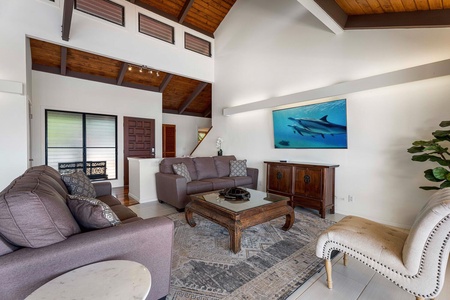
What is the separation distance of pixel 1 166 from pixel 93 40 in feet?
9.31

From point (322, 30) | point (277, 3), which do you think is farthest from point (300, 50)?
point (277, 3)

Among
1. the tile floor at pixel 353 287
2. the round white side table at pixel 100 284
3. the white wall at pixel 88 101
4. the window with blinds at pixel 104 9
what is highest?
the window with blinds at pixel 104 9

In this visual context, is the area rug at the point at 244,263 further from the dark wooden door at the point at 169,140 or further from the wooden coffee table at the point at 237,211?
the dark wooden door at the point at 169,140

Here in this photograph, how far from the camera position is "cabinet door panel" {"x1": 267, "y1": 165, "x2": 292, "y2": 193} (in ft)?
13.4

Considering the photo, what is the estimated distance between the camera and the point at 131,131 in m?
6.58

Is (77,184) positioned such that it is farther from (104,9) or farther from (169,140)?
(169,140)

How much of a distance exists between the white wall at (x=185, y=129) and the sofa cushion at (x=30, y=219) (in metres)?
7.30

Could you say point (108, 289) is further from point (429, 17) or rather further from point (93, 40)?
point (93, 40)

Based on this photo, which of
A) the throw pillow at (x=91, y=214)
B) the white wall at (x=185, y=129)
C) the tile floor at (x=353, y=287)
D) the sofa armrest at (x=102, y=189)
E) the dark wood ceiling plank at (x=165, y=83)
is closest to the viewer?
the throw pillow at (x=91, y=214)

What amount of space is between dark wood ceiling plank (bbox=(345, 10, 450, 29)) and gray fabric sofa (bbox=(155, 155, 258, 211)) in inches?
130

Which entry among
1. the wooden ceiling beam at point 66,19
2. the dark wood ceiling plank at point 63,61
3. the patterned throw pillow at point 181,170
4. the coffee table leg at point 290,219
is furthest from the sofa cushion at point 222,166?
the dark wood ceiling plank at point 63,61

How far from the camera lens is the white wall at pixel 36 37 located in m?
3.50

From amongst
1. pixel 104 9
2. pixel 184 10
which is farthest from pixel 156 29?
pixel 104 9

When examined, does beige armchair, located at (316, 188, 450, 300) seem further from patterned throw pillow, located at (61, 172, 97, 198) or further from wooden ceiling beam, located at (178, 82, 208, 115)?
wooden ceiling beam, located at (178, 82, 208, 115)
